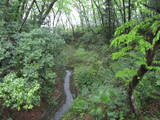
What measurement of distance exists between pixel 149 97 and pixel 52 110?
16.8 ft

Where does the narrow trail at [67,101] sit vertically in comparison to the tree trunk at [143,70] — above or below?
below

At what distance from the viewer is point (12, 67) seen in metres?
6.10

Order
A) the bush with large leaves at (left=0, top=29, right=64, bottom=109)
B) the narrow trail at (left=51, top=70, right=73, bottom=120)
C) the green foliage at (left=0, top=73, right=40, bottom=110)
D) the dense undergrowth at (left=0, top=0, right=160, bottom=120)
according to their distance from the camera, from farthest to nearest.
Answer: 1. the narrow trail at (left=51, top=70, right=73, bottom=120)
2. the bush with large leaves at (left=0, top=29, right=64, bottom=109)
3. the green foliage at (left=0, top=73, right=40, bottom=110)
4. the dense undergrowth at (left=0, top=0, right=160, bottom=120)

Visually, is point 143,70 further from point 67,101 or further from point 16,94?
point 67,101

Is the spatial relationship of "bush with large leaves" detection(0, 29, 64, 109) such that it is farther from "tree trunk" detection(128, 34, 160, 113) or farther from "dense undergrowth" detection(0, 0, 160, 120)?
"tree trunk" detection(128, 34, 160, 113)

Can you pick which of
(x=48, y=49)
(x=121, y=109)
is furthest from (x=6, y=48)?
(x=121, y=109)

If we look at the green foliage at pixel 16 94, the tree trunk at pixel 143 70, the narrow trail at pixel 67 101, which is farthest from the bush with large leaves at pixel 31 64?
the tree trunk at pixel 143 70

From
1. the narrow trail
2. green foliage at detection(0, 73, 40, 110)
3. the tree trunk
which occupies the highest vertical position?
the tree trunk

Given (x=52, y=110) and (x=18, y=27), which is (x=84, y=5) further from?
(x=52, y=110)

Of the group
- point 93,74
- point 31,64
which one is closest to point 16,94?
point 31,64

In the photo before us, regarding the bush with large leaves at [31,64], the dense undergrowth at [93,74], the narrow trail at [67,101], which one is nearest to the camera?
the dense undergrowth at [93,74]

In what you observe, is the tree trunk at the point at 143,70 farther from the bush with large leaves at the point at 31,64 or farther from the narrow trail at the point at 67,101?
the narrow trail at the point at 67,101

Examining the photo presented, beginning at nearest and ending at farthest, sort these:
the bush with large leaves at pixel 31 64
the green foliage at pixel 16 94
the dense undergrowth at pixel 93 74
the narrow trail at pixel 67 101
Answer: the dense undergrowth at pixel 93 74, the green foliage at pixel 16 94, the bush with large leaves at pixel 31 64, the narrow trail at pixel 67 101

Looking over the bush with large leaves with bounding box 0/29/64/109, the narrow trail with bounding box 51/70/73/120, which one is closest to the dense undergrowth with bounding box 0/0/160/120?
the bush with large leaves with bounding box 0/29/64/109
